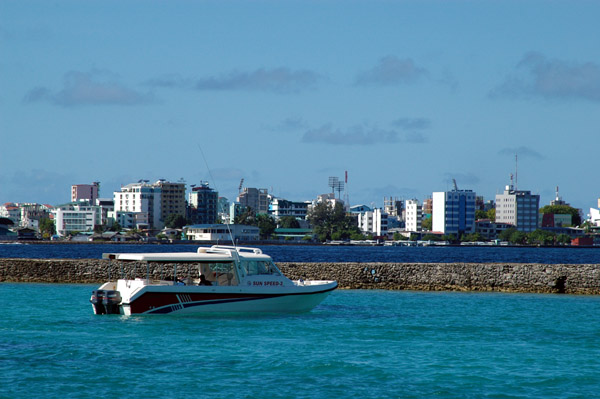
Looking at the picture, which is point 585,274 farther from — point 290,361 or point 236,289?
point 290,361

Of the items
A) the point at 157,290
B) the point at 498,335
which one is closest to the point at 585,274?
the point at 498,335

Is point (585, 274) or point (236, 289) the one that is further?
point (585, 274)

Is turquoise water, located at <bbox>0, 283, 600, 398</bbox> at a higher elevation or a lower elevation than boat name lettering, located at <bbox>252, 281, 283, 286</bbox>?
lower

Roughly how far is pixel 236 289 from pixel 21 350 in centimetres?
858

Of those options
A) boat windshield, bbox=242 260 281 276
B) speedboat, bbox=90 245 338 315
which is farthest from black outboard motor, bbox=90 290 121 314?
boat windshield, bbox=242 260 281 276

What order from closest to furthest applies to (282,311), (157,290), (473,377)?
(473,377), (157,290), (282,311)

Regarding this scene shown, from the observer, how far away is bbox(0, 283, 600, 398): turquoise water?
57.5ft

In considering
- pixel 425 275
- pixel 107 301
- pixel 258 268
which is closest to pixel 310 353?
pixel 258 268

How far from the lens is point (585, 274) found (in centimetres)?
3709

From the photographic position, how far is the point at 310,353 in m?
21.4

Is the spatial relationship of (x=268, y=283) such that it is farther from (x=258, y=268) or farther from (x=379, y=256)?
(x=379, y=256)

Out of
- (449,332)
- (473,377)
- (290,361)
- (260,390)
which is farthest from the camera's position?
(449,332)

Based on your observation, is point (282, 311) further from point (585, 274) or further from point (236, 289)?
point (585, 274)

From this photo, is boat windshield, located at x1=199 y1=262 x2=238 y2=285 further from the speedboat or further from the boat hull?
the boat hull
